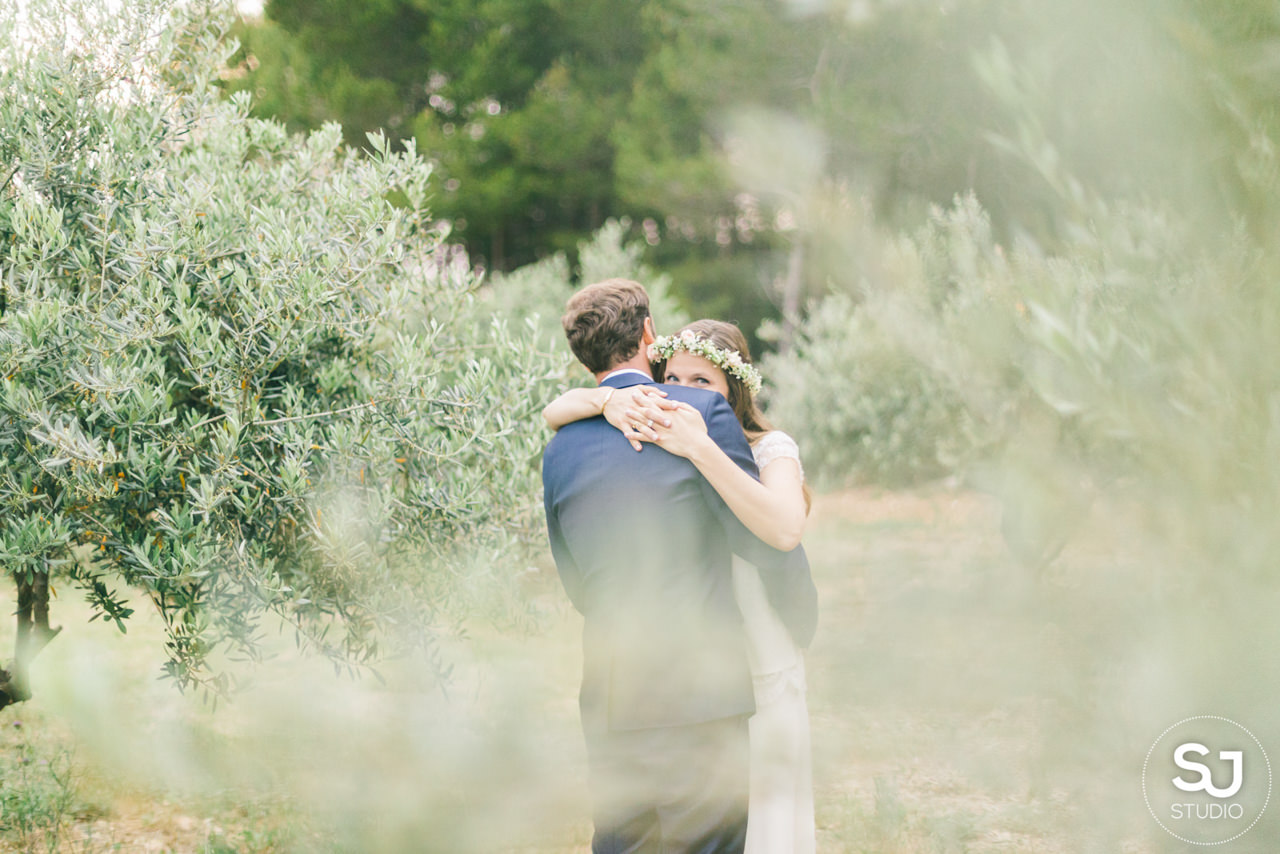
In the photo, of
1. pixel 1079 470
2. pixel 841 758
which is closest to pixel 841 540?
pixel 841 758

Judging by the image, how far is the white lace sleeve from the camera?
2.94 m

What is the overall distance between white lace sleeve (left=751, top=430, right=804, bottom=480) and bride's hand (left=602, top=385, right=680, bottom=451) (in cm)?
44

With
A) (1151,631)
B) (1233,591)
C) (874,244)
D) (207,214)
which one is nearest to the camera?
(1233,591)

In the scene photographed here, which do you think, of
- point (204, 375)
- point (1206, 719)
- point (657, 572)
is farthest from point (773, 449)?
point (204, 375)

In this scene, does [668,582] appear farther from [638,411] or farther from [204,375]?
[204,375]

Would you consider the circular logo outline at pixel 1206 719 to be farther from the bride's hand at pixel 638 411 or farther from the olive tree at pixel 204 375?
the olive tree at pixel 204 375

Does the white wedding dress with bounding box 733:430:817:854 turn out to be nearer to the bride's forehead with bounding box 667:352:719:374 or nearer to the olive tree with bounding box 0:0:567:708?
the bride's forehead with bounding box 667:352:719:374

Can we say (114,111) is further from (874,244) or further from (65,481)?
(874,244)

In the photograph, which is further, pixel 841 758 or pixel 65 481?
pixel 841 758

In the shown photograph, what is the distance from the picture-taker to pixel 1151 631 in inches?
48.0

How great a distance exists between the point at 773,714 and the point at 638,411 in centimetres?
115

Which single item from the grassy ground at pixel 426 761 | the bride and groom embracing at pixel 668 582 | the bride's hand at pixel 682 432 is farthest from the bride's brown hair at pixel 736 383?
the grassy ground at pixel 426 761

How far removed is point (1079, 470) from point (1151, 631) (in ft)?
1.07

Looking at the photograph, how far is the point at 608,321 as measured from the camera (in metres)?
2.86
